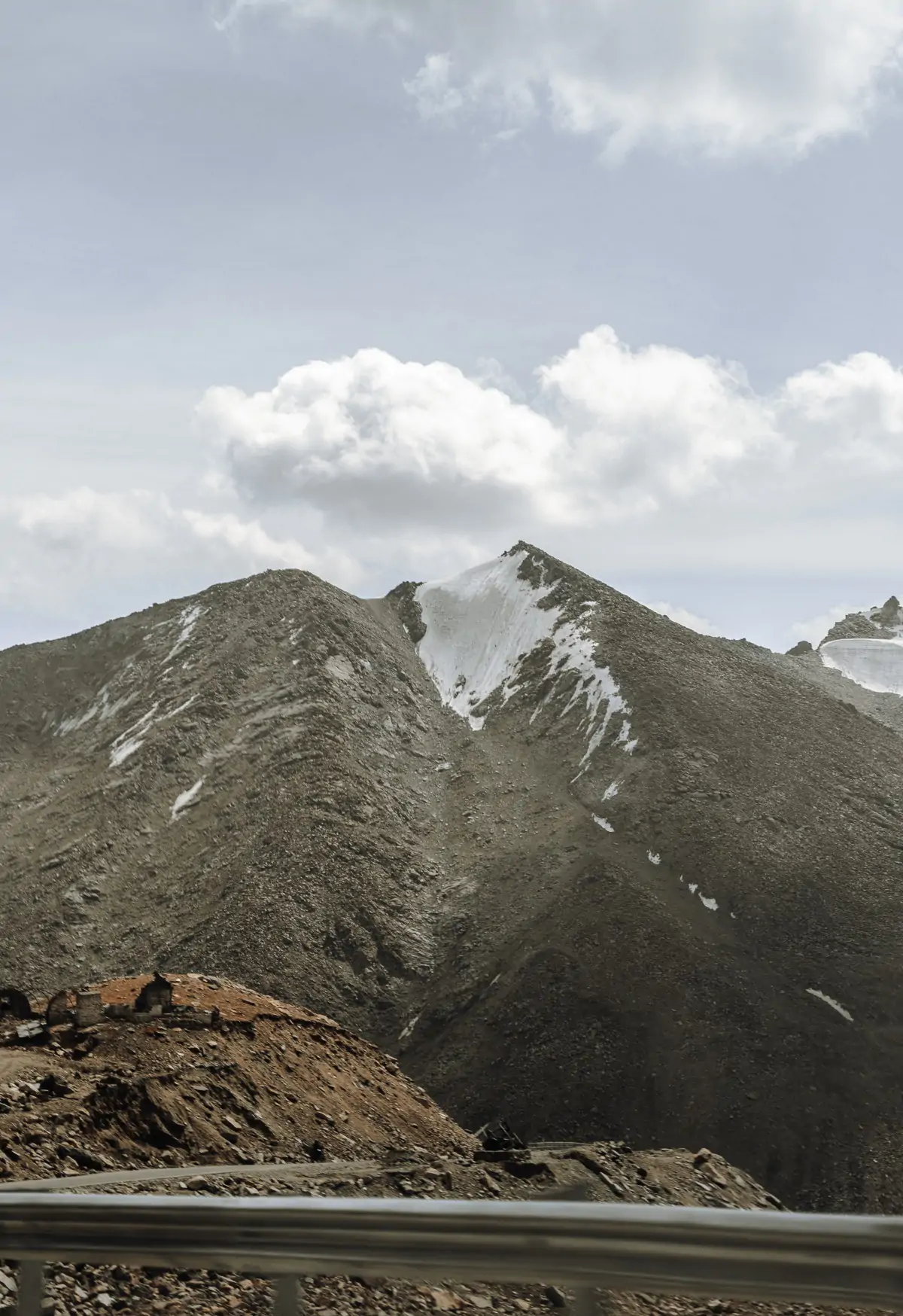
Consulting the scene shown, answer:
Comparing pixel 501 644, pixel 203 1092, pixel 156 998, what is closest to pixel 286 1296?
pixel 203 1092

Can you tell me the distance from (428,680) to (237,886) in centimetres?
3375

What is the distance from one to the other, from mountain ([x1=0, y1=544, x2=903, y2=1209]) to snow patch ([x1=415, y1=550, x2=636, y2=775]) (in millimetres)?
341

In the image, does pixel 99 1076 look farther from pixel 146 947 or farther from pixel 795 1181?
pixel 146 947

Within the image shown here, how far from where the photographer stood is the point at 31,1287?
452 cm

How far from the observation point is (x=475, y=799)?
242ft

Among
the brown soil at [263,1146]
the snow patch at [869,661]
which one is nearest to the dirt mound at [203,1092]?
the brown soil at [263,1146]

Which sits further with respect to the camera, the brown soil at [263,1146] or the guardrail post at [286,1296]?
the brown soil at [263,1146]

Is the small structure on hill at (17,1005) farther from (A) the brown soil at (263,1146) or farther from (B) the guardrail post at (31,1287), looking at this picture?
(B) the guardrail post at (31,1287)

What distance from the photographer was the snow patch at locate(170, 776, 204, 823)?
71.4 meters

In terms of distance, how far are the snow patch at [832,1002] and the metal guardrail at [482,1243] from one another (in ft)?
164

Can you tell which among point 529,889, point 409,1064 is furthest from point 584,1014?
point 529,889

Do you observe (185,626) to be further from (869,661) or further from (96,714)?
(869,661)

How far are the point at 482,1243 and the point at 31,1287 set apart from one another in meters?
1.94

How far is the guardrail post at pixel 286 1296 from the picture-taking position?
4.04 m
